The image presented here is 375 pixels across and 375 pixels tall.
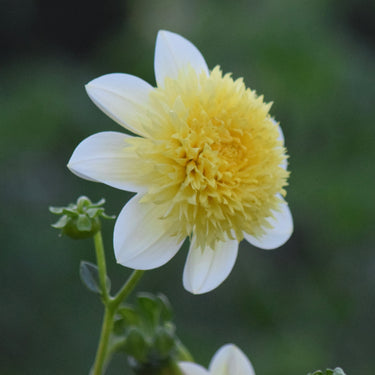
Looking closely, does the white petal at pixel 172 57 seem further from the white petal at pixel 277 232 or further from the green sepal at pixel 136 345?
the green sepal at pixel 136 345

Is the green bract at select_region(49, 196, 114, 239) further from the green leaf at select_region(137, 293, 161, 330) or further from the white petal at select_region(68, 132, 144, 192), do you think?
the green leaf at select_region(137, 293, 161, 330)

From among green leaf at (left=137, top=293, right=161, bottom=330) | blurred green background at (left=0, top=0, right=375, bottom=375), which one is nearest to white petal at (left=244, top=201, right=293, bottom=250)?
green leaf at (left=137, top=293, right=161, bottom=330)

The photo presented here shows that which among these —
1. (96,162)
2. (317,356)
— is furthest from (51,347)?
(96,162)

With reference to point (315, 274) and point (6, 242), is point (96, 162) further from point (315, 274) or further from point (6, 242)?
point (315, 274)

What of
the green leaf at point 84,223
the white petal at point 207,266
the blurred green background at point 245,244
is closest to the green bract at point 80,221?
the green leaf at point 84,223

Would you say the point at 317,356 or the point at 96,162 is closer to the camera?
the point at 96,162

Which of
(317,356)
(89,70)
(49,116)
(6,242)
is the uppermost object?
(89,70)

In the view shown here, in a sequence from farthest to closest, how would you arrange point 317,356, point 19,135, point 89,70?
point 89,70 < point 19,135 < point 317,356

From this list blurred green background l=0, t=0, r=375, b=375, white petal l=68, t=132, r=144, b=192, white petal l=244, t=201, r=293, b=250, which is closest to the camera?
white petal l=68, t=132, r=144, b=192
